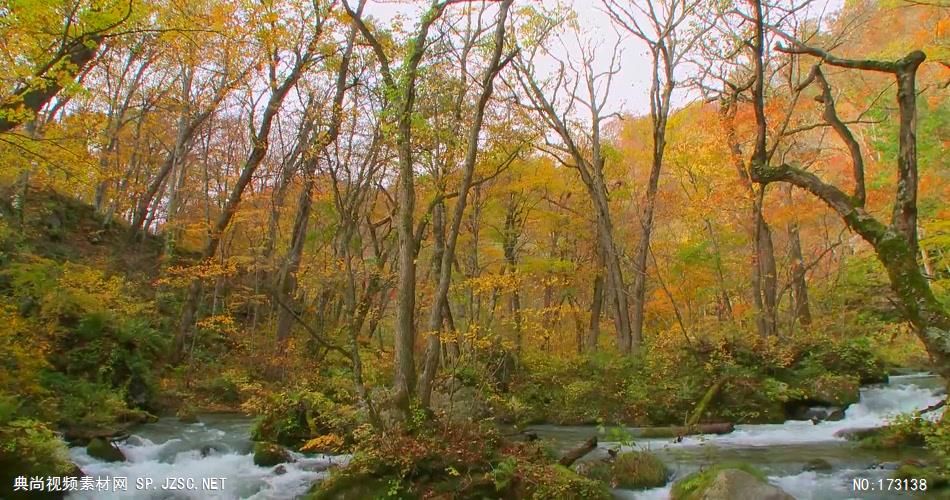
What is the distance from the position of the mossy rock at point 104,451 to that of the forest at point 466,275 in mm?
37

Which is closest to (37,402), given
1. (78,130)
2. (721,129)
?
(78,130)

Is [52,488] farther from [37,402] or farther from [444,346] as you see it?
[444,346]

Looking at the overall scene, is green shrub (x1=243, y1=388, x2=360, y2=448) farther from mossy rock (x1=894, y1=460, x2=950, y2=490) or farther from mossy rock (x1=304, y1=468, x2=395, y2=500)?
mossy rock (x1=894, y1=460, x2=950, y2=490)

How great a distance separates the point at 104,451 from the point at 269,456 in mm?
2563

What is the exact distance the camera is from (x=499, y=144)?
43.1ft

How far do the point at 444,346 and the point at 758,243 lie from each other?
10.1 meters

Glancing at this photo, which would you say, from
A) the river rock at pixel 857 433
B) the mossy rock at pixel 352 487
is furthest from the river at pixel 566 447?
the mossy rock at pixel 352 487

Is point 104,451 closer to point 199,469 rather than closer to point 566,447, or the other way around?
point 199,469

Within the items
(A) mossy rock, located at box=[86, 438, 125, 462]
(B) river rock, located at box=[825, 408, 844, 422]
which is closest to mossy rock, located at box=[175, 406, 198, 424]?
(A) mossy rock, located at box=[86, 438, 125, 462]

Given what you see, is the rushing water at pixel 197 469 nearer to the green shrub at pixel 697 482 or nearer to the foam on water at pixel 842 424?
the green shrub at pixel 697 482

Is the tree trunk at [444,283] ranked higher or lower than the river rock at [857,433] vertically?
higher

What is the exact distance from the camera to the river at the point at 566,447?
8109 millimetres

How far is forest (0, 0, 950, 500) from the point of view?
7605mm

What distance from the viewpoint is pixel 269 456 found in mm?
9391
